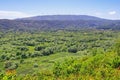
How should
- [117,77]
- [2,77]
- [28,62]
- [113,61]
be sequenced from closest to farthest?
[2,77] < [117,77] < [113,61] < [28,62]

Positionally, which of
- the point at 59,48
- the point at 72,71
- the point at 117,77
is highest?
the point at 117,77

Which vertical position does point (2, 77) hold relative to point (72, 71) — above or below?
above

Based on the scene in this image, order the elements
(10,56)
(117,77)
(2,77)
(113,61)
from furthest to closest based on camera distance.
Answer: (10,56) → (113,61) → (117,77) → (2,77)

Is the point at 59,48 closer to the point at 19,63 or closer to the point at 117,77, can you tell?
the point at 19,63

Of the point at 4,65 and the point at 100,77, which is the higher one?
the point at 100,77

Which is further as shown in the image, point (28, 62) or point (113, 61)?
point (28, 62)

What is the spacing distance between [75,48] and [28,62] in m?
42.7

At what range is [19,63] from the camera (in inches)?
5226

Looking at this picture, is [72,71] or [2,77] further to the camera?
[72,71]

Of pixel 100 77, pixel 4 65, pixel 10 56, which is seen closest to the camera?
pixel 100 77

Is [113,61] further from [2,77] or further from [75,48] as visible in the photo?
[75,48]

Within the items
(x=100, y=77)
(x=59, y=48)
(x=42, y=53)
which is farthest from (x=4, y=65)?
(x=100, y=77)

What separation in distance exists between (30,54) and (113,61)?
10187cm

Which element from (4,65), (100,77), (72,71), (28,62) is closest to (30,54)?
(28,62)
